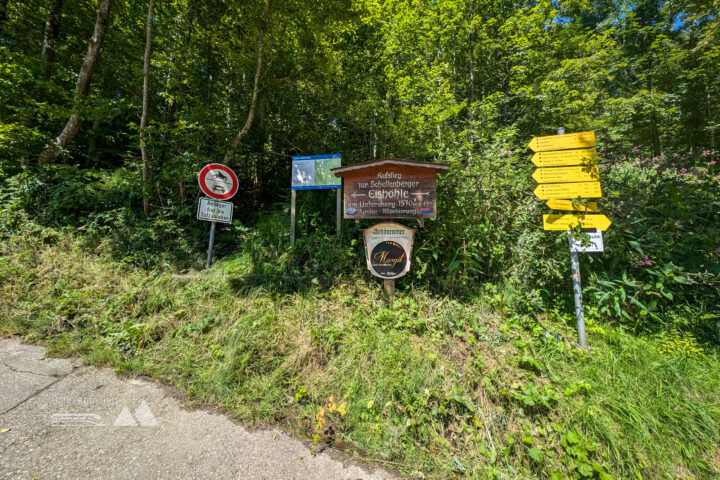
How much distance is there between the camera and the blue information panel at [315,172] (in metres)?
4.35

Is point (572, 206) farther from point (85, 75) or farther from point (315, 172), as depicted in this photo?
point (85, 75)

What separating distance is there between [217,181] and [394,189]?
298cm

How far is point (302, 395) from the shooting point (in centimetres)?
247

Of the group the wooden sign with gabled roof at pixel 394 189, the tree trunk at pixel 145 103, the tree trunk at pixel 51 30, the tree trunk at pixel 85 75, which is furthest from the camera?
the tree trunk at pixel 51 30

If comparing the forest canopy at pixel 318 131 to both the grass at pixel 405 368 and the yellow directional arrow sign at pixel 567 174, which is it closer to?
the grass at pixel 405 368

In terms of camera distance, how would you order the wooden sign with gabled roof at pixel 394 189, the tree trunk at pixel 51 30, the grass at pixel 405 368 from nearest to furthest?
the grass at pixel 405 368 → the wooden sign with gabled roof at pixel 394 189 → the tree trunk at pixel 51 30

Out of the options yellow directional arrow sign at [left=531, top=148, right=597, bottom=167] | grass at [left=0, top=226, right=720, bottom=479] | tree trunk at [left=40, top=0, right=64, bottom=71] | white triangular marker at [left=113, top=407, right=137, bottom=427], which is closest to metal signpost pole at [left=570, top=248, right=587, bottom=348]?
grass at [left=0, top=226, right=720, bottom=479]

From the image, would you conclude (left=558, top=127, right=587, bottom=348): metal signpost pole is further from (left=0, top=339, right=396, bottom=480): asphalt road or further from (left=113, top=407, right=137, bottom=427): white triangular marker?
(left=113, top=407, right=137, bottom=427): white triangular marker

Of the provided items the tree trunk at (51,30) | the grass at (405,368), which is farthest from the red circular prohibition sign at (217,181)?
the tree trunk at (51,30)

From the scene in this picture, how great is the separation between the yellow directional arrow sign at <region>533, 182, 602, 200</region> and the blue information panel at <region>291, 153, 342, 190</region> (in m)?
3.05

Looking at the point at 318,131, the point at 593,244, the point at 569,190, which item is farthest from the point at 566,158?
the point at 318,131

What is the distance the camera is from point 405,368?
8.42 feet

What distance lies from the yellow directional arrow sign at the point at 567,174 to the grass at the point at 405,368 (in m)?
1.80

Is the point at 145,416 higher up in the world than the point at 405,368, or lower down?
lower down
